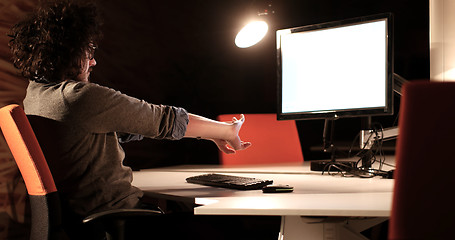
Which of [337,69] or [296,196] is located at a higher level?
[337,69]

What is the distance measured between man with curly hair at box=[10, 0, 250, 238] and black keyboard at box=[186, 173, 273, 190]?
0.93ft

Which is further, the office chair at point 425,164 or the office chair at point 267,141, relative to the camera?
the office chair at point 267,141

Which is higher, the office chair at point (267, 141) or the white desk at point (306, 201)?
the office chair at point (267, 141)

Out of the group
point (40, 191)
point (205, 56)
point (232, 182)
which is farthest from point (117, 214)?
point (205, 56)

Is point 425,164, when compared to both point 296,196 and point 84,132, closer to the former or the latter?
point 296,196

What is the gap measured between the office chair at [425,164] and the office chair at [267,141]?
1.91 meters

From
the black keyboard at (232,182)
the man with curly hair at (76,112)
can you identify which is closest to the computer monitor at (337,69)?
the black keyboard at (232,182)

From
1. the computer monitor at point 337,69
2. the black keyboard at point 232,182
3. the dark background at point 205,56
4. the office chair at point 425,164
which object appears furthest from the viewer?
the dark background at point 205,56

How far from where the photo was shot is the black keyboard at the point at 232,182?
4.66 ft

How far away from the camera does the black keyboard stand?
1.42 meters

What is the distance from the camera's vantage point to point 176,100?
10.9ft

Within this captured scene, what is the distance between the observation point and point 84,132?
1271 mm

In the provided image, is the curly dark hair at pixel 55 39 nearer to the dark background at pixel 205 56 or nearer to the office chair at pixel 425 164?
the office chair at pixel 425 164

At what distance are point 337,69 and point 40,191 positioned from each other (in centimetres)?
126
